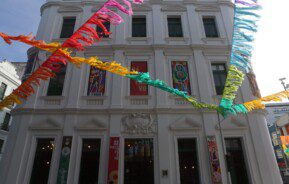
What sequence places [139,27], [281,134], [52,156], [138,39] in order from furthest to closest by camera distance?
1. [281,134]
2. [139,27]
3. [138,39]
4. [52,156]

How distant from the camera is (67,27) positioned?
15.4 meters

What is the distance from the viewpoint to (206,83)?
1298cm

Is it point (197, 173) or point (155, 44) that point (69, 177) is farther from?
point (155, 44)

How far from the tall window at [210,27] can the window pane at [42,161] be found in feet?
40.1

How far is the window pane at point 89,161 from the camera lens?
11.0 meters

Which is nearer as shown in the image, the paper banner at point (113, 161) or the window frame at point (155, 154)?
the paper banner at point (113, 161)

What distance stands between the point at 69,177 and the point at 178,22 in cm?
1219

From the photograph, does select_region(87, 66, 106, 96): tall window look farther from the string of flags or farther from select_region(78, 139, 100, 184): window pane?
the string of flags

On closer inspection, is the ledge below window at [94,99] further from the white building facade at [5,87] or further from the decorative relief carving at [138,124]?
the white building facade at [5,87]

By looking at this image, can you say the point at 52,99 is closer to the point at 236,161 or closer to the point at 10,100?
the point at 10,100

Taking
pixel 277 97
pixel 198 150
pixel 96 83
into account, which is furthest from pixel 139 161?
pixel 277 97

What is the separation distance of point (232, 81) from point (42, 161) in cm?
1029

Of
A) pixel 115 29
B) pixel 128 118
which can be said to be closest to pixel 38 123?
pixel 128 118

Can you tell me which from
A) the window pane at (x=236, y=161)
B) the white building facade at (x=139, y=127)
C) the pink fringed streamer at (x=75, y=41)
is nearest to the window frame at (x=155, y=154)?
the white building facade at (x=139, y=127)
